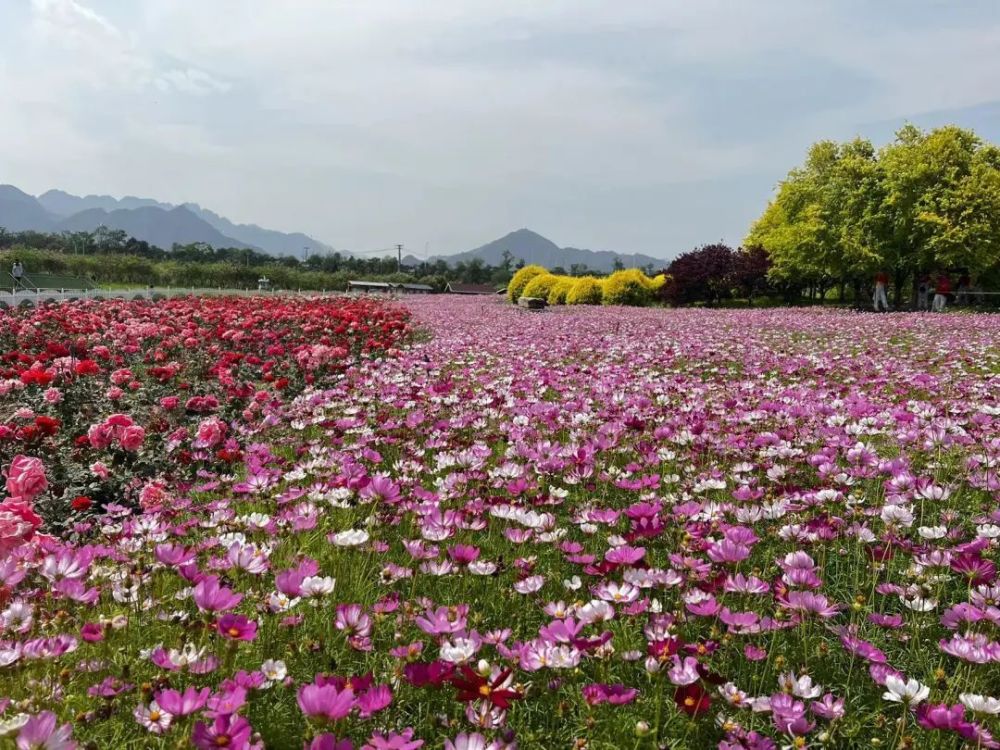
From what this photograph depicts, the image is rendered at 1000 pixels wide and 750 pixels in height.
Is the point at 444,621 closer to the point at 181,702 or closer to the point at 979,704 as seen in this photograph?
the point at 181,702

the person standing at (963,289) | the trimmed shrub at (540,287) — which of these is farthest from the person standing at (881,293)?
the trimmed shrub at (540,287)

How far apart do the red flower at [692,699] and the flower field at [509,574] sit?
12 mm

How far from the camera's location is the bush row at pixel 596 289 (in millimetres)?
34031

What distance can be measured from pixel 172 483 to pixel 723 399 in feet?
13.3

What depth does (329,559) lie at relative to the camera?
2590mm

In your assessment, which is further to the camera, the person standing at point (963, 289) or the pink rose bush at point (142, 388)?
the person standing at point (963, 289)

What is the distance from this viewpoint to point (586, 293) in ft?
112

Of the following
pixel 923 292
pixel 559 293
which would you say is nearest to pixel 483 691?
pixel 559 293

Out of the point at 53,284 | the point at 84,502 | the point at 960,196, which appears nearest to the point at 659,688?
the point at 84,502

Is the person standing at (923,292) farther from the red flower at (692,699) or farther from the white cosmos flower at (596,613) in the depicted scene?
the red flower at (692,699)

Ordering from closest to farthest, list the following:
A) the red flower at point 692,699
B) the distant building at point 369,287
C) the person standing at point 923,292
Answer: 1. the red flower at point 692,699
2. the person standing at point 923,292
3. the distant building at point 369,287

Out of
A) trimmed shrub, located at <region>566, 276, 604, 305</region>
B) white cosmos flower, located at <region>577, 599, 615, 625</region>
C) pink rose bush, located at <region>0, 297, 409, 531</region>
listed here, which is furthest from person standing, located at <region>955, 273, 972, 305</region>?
white cosmos flower, located at <region>577, 599, 615, 625</region>

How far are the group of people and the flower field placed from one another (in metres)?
24.4

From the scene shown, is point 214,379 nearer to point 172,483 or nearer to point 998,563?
point 172,483
